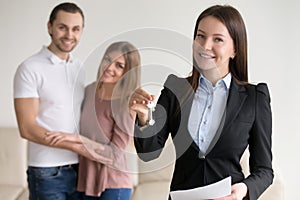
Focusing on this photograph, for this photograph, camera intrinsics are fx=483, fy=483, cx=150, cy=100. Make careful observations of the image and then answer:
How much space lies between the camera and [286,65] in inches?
112

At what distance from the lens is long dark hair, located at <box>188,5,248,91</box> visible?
125cm

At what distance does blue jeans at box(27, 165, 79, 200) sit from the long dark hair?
645 mm

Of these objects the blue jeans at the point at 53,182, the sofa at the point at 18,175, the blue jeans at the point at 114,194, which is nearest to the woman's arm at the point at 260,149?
the blue jeans at the point at 114,194

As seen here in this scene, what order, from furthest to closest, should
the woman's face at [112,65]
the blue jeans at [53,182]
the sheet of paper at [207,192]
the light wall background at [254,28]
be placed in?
the light wall background at [254,28]
the blue jeans at [53,182]
the woman's face at [112,65]
the sheet of paper at [207,192]

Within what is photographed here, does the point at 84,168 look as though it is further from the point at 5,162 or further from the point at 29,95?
the point at 5,162

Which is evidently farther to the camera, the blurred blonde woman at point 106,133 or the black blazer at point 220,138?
the blurred blonde woman at point 106,133

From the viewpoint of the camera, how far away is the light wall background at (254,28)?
283cm

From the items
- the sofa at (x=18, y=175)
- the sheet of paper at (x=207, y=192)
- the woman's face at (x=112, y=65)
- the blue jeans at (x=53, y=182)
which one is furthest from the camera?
the sofa at (x=18, y=175)

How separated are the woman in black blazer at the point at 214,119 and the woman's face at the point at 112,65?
0.33 meters

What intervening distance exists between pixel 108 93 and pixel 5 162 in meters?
1.38

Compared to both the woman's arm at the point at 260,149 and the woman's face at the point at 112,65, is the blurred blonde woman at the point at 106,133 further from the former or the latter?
the woman's arm at the point at 260,149

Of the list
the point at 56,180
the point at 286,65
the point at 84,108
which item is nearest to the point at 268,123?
the point at 84,108

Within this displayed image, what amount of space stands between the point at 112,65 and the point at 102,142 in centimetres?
29

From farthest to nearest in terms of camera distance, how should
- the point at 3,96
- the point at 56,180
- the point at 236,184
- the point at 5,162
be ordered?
the point at 3,96
the point at 5,162
the point at 56,180
the point at 236,184
